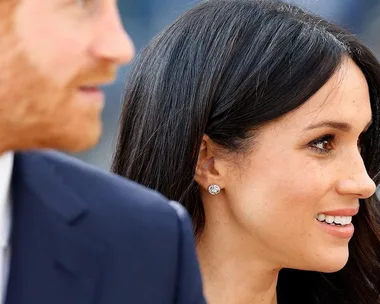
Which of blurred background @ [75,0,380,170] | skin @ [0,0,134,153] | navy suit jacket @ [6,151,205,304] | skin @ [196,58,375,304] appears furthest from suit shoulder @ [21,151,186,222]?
blurred background @ [75,0,380,170]

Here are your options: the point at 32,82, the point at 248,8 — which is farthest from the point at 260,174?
the point at 32,82

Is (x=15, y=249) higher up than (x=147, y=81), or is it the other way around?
(x=15, y=249)

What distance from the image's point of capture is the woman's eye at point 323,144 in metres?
Answer: 2.11

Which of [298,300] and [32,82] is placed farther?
[298,300]

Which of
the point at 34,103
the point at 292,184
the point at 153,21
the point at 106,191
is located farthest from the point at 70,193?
the point at 153,21

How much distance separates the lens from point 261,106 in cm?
208

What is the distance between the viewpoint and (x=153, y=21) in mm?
5414

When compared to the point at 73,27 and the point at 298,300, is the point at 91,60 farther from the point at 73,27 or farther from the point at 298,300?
the point at 298,300

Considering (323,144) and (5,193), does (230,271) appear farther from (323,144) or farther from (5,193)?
(5,193)

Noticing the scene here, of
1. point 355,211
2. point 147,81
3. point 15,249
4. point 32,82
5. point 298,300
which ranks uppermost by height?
point 32,82

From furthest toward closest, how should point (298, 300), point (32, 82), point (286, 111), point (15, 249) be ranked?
point (298, 300), point (286, 111), point (15, 249), point (32, 82)

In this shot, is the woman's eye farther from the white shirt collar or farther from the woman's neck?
the white shirt collar

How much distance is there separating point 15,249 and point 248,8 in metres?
1.13

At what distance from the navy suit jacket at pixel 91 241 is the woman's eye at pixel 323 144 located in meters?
0.83
